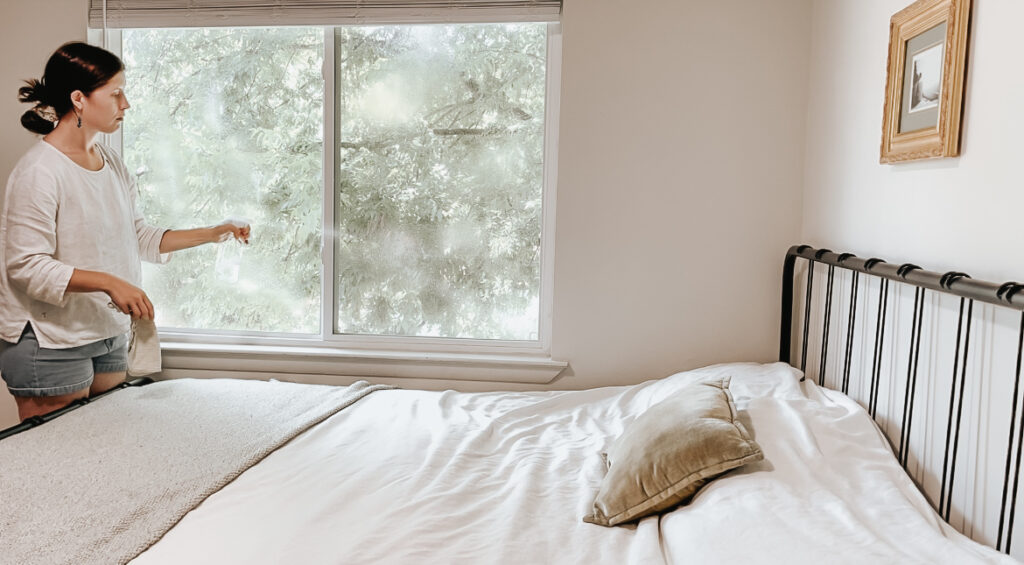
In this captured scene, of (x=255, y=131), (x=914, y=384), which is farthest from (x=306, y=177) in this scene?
(x=914, y=384)

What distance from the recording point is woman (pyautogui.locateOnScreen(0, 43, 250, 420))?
76.4 inches

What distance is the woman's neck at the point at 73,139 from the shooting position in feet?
6.73

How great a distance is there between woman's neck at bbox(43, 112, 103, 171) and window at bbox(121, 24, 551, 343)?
0.62 metres

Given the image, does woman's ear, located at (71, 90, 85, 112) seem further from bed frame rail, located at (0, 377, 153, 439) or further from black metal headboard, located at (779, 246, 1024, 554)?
black metal headboard, located at (779, 246, 1024, 554)

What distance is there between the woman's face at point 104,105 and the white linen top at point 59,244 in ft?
0.41

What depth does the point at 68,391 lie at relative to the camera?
208 centimetres

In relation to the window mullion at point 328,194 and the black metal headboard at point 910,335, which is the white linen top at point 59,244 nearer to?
the window mullion at point 328,194

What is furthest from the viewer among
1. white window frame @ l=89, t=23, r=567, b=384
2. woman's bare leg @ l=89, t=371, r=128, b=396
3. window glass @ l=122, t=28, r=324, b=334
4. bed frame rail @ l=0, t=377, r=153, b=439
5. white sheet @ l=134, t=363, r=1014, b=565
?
window glass @ l=122, t=28, r=324, b=334

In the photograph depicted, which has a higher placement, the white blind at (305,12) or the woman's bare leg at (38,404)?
the white blind at (305,12)

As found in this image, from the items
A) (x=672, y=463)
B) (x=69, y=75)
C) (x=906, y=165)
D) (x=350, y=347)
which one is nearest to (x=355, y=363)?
(x=350, y=347)

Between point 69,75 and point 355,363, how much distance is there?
126cm

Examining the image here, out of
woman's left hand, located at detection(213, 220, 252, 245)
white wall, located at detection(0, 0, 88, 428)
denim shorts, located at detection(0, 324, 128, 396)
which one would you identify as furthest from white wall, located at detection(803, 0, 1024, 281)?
white wall, located at detection(0, 0, 88, 428)

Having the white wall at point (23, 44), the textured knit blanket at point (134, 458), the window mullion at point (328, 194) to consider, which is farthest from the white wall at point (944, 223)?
the white wall at point (23, 44)

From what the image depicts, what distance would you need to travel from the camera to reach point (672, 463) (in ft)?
4.69
